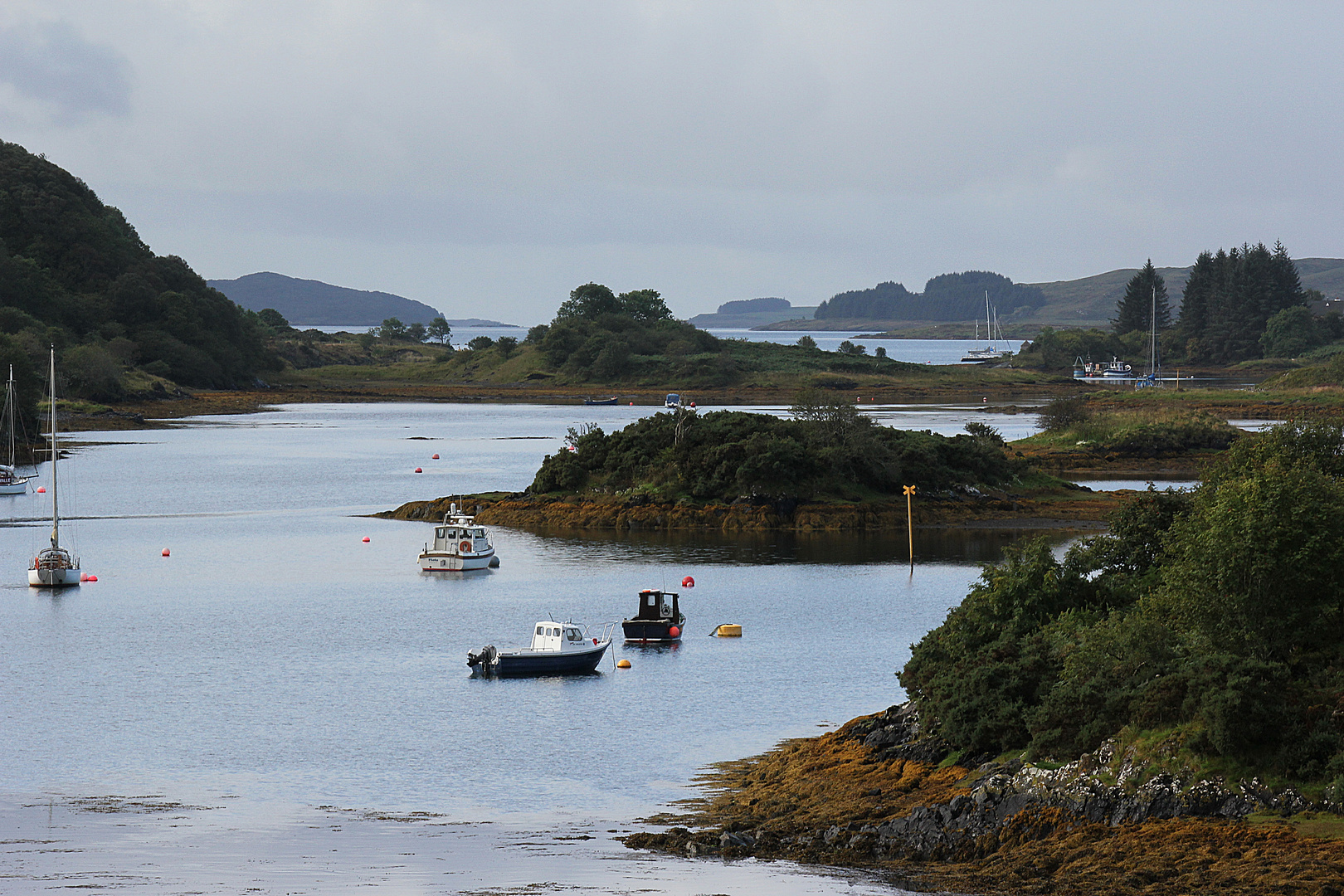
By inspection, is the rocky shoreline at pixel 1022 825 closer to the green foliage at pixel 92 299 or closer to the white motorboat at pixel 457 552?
the white motorboat at pixel 457 552

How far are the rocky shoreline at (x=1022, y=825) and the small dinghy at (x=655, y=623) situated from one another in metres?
15.4

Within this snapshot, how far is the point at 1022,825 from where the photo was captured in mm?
21812

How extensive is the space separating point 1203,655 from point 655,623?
2165 centimetres

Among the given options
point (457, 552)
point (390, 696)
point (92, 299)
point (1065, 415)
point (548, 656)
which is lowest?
point (390, 696)

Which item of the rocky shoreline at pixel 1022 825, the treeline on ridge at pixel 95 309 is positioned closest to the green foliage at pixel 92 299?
the treeline on ridge at pixel 95 309

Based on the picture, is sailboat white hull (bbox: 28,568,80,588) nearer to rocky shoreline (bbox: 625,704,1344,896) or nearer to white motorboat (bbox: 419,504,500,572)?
white motorboat (bbox: 419,504,500,572)

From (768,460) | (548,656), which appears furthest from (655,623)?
(768,460)

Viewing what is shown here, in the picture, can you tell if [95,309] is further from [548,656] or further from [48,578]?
[548,656]

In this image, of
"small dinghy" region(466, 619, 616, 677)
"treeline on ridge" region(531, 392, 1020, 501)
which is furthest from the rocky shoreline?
"treeline on ridge" region(531, 392, 1020, 501)

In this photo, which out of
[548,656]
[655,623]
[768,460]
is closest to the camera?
[548,656]

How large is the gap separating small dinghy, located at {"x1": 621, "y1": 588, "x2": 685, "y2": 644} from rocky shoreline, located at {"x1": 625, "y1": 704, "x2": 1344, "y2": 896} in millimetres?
15399

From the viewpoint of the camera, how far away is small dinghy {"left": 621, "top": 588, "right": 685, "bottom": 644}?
139 feet

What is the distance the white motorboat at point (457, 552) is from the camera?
57219 mm

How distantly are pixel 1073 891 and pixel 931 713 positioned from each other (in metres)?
7.35
